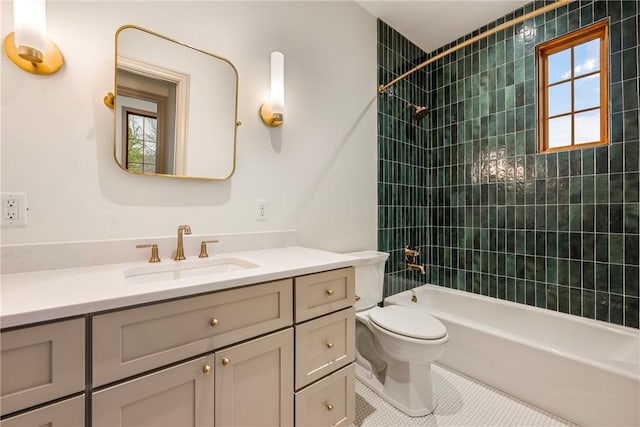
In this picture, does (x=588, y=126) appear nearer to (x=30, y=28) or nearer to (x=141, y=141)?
(x=141, y=141)

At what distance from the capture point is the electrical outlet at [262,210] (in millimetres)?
1602

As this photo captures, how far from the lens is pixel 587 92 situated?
6.47 ft

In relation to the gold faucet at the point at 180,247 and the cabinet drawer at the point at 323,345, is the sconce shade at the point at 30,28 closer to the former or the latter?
the gold faucet at the point at 180,247

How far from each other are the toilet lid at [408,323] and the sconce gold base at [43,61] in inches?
72.4

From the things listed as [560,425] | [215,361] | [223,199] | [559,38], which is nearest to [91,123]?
[223,199]

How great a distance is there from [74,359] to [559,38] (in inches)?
122

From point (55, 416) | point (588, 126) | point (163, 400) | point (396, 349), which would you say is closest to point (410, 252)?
point (396, 349)

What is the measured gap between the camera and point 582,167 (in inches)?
75.2

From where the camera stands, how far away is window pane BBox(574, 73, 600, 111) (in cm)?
193

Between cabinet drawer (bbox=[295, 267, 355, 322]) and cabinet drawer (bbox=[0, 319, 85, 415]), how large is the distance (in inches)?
24.9

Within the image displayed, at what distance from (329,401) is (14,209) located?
4.58 feet

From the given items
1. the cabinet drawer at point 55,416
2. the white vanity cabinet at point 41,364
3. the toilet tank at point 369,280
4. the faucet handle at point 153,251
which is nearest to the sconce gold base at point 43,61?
the faucet handle at point 153,251

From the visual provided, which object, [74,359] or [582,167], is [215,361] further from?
[582,167]

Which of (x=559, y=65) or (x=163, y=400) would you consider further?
(x=559, y=65)
